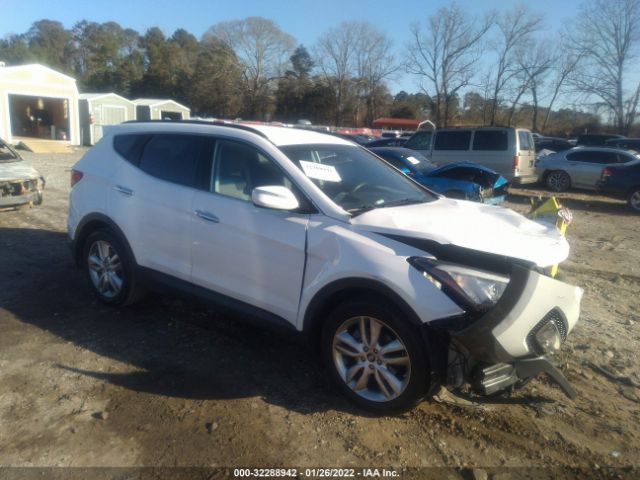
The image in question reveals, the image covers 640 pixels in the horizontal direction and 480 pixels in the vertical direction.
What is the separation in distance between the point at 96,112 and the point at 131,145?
1206 inches

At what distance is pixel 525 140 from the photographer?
1547 centimetres

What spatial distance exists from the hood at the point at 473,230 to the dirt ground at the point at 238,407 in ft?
3.37

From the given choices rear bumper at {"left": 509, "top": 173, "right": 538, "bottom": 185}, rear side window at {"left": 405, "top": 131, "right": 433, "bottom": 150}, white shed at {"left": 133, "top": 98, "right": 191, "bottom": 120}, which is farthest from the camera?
white shed at {"left": 133, "top": 98, "right": 191, "bottom": 120}

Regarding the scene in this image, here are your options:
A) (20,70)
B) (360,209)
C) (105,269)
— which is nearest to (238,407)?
(360,209)

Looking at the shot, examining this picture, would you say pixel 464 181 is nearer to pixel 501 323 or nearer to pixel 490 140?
pixel 490 140

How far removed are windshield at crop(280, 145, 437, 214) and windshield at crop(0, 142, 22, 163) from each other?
7190 millimetres

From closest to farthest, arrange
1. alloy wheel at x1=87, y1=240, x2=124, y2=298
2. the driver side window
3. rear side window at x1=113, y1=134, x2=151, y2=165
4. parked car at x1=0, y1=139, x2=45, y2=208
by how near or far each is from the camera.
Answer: the driver side window < rear side window at x1=113, y1=134, x2=151, y2=165 < alloy wheel at x1=87, y1=240, x2=124, y2=298 < parked car at x1=0, y1=139, x2=45, y2=208

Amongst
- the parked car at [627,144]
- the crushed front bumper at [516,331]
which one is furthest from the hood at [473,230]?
the parked car at [627,144]

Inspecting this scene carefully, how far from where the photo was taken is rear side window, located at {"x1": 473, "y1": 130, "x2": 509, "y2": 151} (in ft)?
48.9

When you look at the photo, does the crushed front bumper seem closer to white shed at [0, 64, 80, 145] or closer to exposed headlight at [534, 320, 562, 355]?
exposed headlight at [534, 320, 562, 355]

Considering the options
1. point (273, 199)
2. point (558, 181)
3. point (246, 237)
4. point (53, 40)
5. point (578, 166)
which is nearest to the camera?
point (273, 199)

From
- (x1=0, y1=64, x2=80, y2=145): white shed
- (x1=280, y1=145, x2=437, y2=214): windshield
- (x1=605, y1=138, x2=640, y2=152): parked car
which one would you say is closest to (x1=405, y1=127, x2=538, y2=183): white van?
(x1=280, y1=145, x2=437, y2=214): windshield

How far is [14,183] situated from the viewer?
28.1 feet

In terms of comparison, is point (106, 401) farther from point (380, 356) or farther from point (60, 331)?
point (380, 356)
